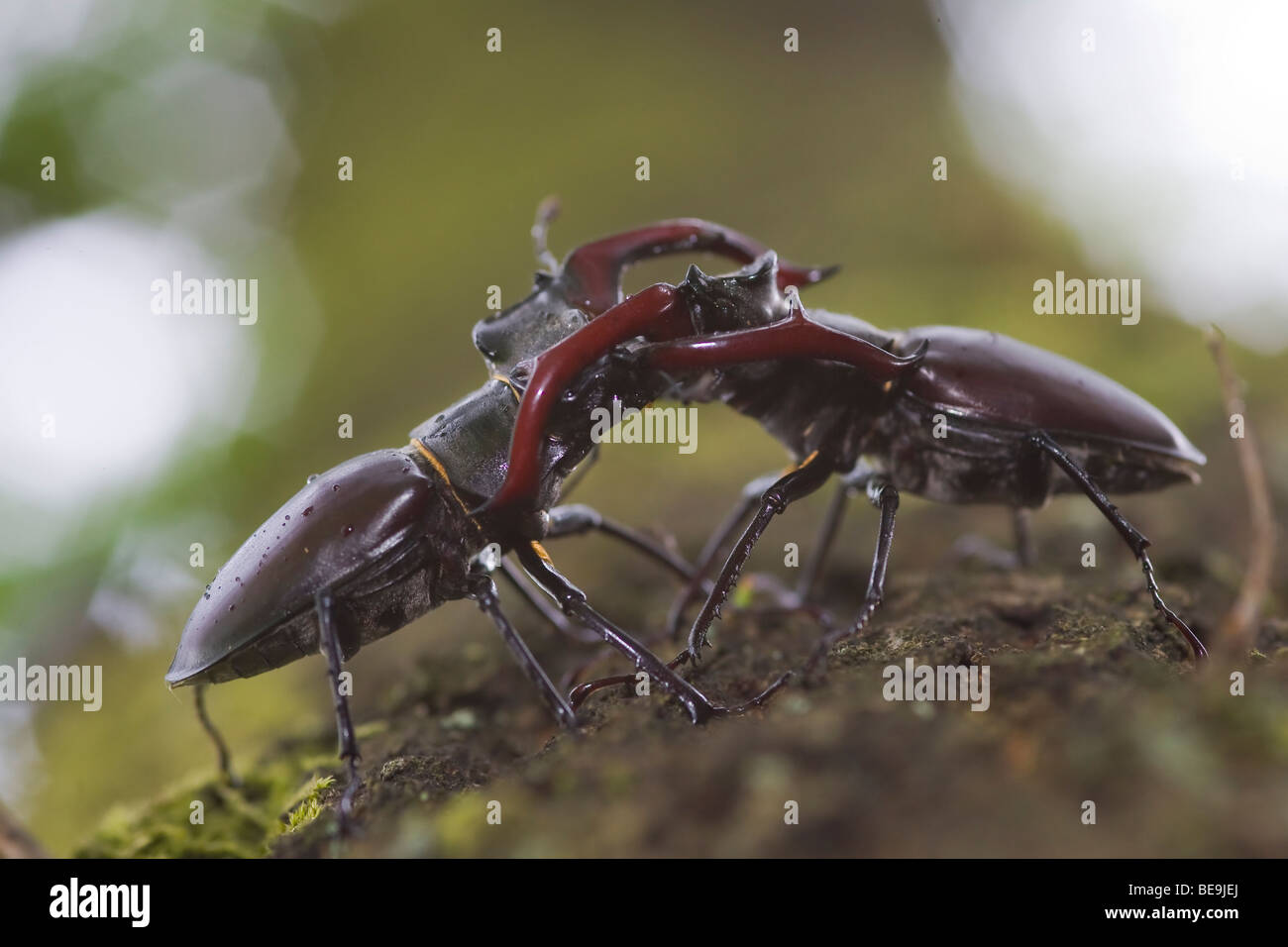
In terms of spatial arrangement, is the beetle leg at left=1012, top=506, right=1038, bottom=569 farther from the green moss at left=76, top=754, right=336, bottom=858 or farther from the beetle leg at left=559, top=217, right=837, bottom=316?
the green moss at left=76, top=754, right=336, bottom=858

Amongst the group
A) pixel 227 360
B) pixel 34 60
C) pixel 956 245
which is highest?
pixel 34 60

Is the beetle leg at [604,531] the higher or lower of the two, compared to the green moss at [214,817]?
higher

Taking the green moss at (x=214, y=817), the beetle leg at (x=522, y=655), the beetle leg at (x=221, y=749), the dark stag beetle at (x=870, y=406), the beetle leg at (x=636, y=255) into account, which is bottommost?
the green moss at (x=214, y=817)

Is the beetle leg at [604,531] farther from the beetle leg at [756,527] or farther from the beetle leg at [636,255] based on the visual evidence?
the beetle leg at [636,255]

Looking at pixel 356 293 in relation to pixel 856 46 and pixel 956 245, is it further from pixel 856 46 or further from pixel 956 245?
pixel 856 46

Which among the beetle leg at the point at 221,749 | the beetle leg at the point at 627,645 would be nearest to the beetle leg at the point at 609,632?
the beetle leg at the point at 627,645

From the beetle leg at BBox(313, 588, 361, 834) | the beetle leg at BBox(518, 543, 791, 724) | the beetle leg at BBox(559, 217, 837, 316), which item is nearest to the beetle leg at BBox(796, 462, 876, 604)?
the beetle leg at BBox(559, 217, 837, 316)
